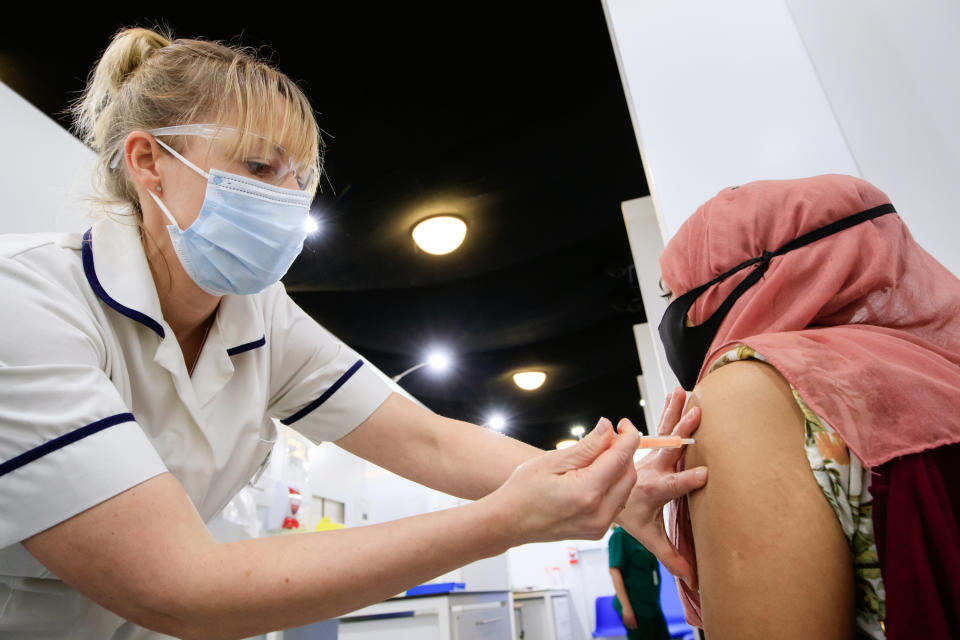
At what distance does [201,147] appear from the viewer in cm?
114

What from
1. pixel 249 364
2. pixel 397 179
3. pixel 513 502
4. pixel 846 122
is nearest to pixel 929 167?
pixel 846 122

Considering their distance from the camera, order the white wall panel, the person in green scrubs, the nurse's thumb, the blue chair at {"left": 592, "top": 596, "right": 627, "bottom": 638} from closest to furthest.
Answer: the nurse's thumb → the white wall panel → the person in green scrubs → the blue chair at {"left": 592, "top": 596, "right": 627, "bottom": 638}

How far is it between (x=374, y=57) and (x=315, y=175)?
5.99ft

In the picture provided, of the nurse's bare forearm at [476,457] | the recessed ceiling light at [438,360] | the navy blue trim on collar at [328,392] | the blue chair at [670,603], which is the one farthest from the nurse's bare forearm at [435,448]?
the blue chair at [670,603]

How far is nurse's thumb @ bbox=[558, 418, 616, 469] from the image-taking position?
2.67ft

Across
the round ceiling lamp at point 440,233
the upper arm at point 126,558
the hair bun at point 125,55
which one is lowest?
the upper arm at point 126,558

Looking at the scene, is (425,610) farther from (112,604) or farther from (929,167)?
(929,167)

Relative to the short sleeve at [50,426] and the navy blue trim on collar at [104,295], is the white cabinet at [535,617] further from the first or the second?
the short sleeve at [50,426]

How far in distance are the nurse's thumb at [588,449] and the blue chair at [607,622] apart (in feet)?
26.3

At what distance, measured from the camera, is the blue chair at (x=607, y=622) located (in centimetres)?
775

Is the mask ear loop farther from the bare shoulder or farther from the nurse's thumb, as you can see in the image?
the bare shoulder

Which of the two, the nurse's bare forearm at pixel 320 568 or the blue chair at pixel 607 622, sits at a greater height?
the nurse's bare forearm at pixel 320 568

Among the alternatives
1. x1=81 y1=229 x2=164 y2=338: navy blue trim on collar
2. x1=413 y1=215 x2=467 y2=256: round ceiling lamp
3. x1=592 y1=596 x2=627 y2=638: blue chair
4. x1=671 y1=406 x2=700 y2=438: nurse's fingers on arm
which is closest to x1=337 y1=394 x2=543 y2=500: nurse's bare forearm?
x1=671 y1=406 x2=700 y2=438: nurse's fingers on arm

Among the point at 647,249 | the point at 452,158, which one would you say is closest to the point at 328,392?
the point at 647,249
